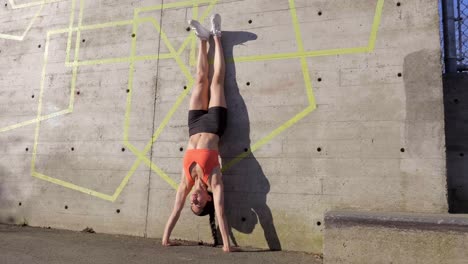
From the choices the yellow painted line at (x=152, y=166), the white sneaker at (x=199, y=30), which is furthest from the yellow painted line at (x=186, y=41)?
the yellow painted line at (x=152, y=166)

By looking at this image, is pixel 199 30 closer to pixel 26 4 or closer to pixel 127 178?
pixel 127 178

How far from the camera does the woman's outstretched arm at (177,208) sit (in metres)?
4.77

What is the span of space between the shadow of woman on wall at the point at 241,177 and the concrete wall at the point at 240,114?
0.06 ft

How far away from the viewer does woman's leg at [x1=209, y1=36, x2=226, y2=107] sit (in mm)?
5156

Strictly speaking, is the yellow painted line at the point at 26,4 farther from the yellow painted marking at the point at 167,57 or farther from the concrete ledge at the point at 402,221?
the concrete ledge at the point at 402,221

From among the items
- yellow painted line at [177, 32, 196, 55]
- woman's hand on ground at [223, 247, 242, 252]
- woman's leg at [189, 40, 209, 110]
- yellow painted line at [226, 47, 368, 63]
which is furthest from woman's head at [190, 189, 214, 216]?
yellow painted line at [177, 32, 196, 55]

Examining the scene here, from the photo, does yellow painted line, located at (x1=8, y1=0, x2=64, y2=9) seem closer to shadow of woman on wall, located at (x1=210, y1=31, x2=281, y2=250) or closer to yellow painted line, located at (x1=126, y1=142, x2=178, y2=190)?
yellow painted line, located at (x1=126, y1=142, x2=178, y2=190)

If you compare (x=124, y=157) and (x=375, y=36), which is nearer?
(x=375, y=36)

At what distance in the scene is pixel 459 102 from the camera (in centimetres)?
525

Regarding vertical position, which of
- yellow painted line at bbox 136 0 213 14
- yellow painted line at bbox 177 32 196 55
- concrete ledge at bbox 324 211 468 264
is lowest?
concrete ledge at bbox 324 211 468 264

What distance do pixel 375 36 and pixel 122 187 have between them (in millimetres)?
4065

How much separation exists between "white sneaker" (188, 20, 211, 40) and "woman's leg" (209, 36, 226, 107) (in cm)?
13

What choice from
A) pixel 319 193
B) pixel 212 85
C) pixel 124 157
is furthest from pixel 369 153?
pixel 124 157

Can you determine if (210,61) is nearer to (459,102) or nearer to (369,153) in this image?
(369,153)
